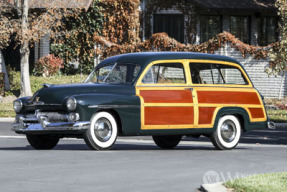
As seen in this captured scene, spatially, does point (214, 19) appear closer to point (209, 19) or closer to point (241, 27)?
point (209, 19)

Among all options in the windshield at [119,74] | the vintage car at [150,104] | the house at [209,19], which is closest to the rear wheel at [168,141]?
the vintage car at [150,104]

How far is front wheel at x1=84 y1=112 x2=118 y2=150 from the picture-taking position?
1356cm

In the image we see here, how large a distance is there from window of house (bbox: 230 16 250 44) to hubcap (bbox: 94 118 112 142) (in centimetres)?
2748

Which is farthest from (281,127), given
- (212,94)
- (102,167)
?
(102,167)

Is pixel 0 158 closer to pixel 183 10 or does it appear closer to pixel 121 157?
pixel 121 157

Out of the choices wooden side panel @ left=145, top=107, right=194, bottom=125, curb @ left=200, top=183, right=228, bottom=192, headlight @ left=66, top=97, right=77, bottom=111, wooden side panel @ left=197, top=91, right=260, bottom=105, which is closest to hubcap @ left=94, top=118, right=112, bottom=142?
headlight @ left=66, top=97, right=77, bottom=111

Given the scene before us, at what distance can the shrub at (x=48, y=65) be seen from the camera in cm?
3669

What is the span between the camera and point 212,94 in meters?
15.1

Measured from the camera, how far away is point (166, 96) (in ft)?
47.6

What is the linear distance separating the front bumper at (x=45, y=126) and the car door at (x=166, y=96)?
1.44 m

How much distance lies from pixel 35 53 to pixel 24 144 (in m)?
22.8

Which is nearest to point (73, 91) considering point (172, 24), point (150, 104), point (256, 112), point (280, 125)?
point (150, 104)

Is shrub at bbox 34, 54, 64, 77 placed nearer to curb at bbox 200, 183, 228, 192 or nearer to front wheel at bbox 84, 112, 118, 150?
front wheel at bbox 84, 112, 118, 150

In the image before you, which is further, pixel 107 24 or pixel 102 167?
pixel 107 24
